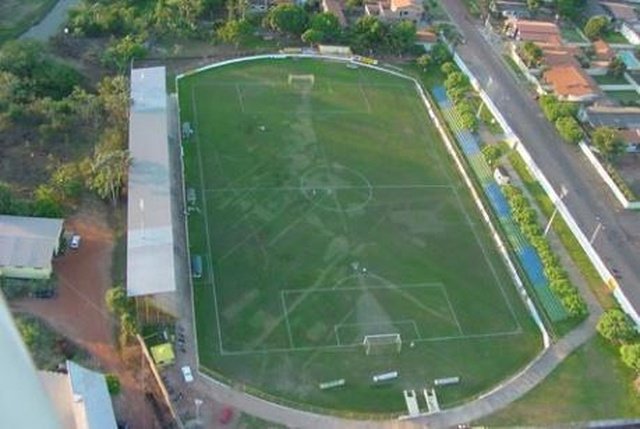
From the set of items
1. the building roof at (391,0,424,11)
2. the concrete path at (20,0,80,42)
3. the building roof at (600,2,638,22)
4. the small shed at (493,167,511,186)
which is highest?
the building roof at (391,0,424,11)

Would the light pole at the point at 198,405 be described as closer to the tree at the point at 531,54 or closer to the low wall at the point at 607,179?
the low wall at the point at 607,179

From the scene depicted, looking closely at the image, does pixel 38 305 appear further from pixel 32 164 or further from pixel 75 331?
pixel 32 164

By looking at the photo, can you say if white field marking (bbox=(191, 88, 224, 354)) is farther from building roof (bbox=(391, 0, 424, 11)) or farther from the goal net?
building roof (bbox=(391, 0, 424, 11))

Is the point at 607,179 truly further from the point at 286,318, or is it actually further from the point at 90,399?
the point at 90,399

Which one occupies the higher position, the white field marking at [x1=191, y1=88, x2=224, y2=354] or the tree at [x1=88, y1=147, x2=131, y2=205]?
the tree at [x1=88, y1=147, x2=131, y2=205]

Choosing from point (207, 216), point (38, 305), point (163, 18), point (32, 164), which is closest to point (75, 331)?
point (38, 305)

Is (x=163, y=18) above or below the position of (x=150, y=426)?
above

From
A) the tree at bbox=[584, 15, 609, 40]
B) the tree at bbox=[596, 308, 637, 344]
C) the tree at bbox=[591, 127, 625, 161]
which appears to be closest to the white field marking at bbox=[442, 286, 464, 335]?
the tree at bbox=[596, 308, 637, 344]
